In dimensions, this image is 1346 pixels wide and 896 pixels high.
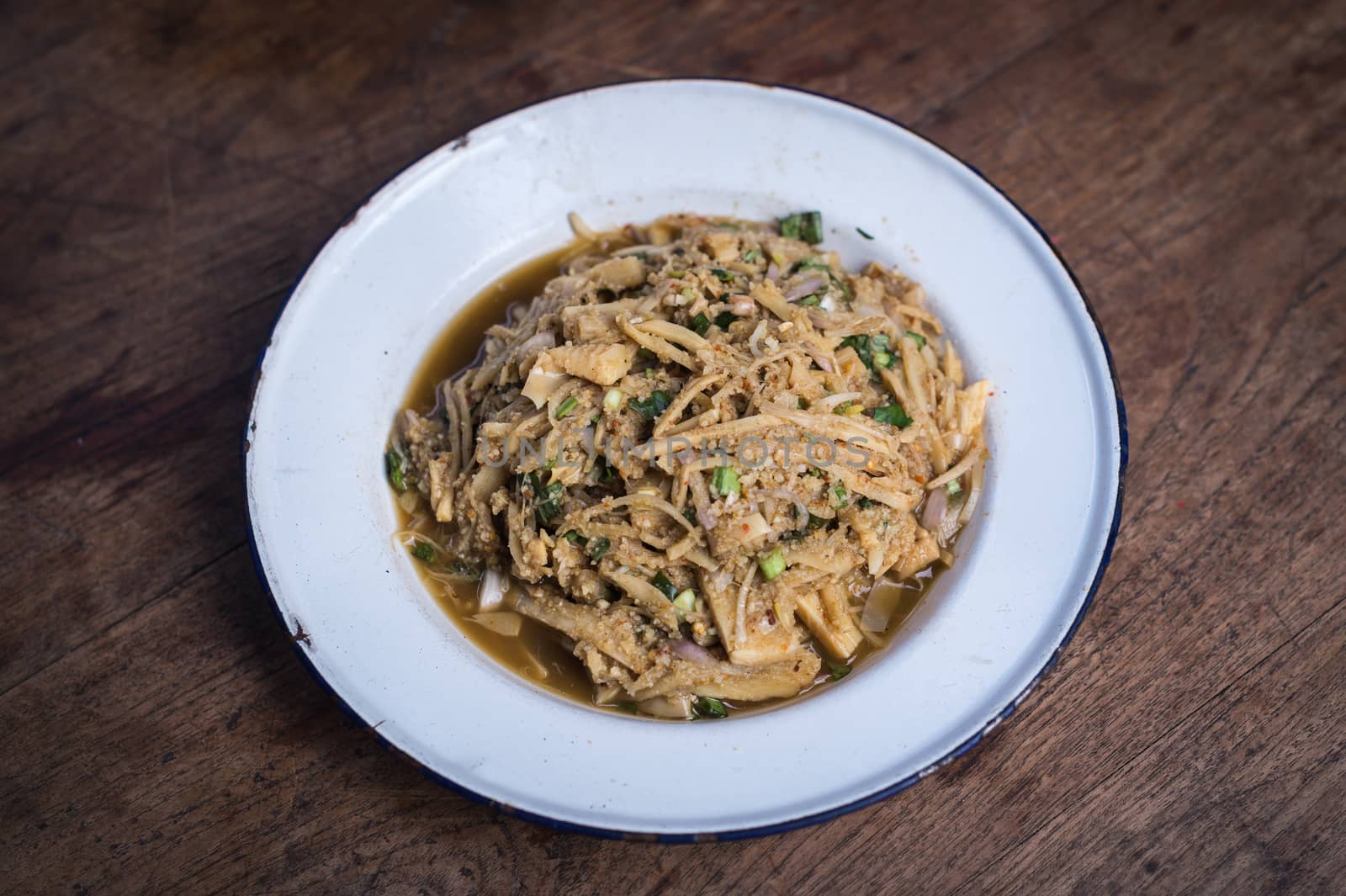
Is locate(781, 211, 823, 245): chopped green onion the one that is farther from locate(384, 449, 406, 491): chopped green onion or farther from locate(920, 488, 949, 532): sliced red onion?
locate(384, 449, 406, 491): chopped green onion

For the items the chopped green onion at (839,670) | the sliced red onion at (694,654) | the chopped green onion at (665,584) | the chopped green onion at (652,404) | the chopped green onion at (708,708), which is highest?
the chopped green onion at (652,404)

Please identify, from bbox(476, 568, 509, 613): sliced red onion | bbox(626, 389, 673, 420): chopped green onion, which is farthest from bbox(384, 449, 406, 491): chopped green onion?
bbox(626, 389, 673, 420): chopped green onion

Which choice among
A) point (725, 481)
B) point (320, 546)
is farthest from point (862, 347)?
point (320, 546)

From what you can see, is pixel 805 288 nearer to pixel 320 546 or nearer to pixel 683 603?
pixel 683 603

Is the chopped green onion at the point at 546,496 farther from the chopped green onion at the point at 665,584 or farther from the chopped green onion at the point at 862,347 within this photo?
the chopped green onion at the point at 862,347

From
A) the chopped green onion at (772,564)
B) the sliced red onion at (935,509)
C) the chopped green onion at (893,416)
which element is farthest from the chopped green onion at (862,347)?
the chopped green onion at (772,564)

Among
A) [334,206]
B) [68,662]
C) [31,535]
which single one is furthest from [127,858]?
[334,206]
